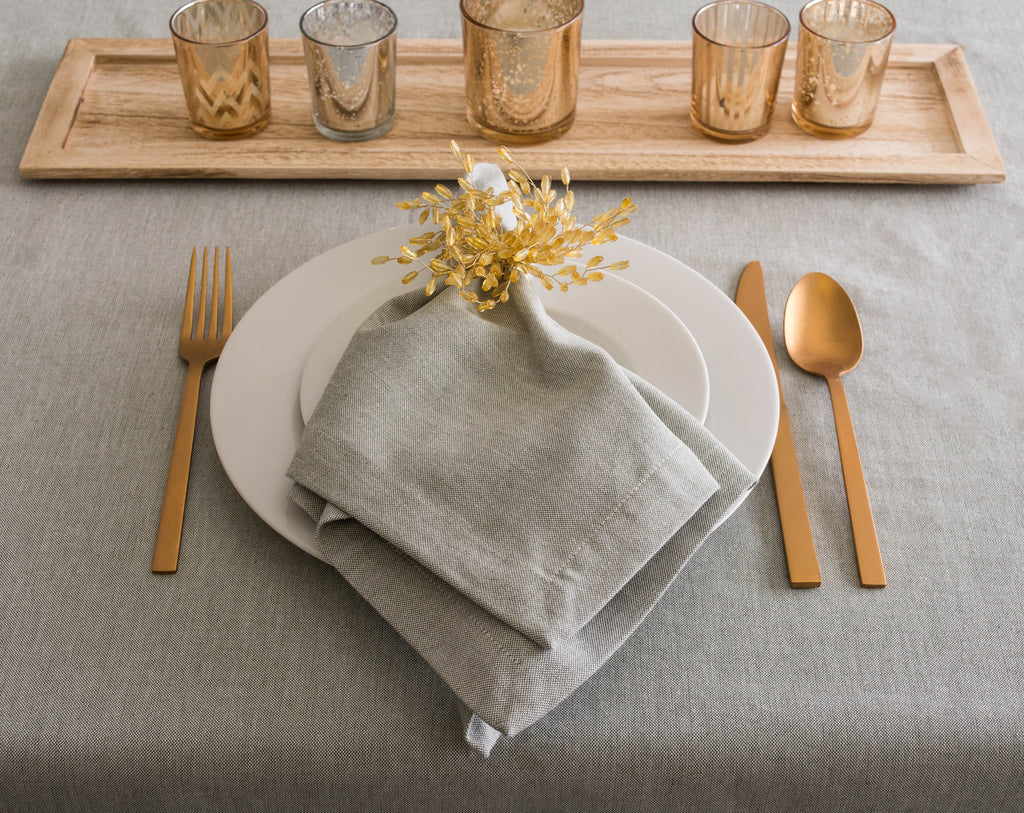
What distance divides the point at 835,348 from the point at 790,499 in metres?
0.16

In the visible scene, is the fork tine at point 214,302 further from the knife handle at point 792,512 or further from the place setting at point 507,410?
the knife handle at point 792,512

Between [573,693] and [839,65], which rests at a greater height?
[839,65]

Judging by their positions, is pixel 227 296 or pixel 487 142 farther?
pixel 487 142

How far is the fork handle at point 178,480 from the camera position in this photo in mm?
601

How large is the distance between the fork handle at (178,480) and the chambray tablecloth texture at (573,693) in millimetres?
11

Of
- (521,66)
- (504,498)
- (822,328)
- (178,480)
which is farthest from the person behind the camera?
(521,66)

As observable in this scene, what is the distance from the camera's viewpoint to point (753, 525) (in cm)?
62

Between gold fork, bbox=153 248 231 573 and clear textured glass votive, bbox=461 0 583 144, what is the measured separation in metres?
0.29

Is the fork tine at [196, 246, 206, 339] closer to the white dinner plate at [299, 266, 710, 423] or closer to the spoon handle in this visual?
the white dinner plate at [299, 266, 710, 423]

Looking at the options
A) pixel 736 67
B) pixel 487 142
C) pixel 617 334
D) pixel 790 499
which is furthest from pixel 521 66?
pixel 790 499

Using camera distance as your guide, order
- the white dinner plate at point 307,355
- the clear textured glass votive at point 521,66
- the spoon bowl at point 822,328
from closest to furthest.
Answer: the white dinner plate at point 307,355 → the spoon bowl at point 822,328 → the clear textured glass votive at point 521,66

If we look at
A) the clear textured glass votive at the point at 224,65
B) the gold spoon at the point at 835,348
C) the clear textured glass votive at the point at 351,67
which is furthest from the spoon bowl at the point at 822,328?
the clear textured glass votive at the point at 224,65

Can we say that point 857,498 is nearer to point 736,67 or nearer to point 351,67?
point 736,67

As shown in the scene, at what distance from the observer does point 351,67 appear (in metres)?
0.87
